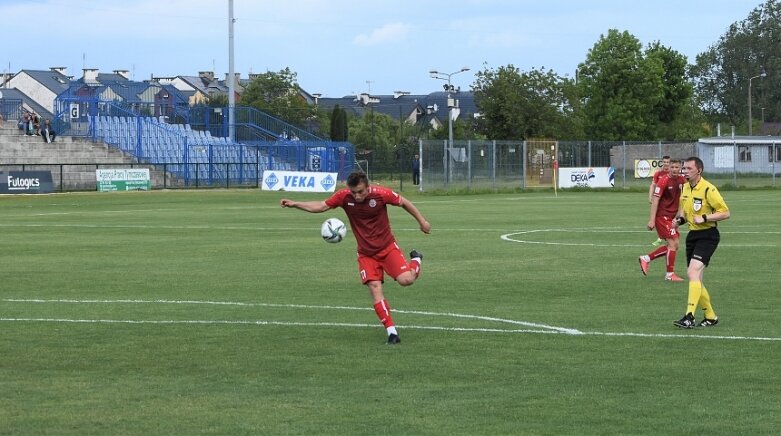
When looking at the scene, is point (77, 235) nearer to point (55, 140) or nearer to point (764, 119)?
point (55, 140)

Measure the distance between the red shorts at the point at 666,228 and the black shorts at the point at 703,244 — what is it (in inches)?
241

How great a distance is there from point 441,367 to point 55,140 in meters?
61.5

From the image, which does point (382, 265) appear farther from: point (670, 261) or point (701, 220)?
point (670, 261)

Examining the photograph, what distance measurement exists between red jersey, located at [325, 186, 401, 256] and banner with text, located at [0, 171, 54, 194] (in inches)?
1825

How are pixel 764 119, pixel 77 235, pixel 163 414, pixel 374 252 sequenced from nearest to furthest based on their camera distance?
1. pixel 163 414
2. pixel 374 252
3. pixel 77 235
4. pixel 764 119

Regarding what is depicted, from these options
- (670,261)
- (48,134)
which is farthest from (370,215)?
(48,134)

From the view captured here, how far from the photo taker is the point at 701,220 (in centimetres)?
1468

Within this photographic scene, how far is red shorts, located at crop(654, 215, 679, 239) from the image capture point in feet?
69.1

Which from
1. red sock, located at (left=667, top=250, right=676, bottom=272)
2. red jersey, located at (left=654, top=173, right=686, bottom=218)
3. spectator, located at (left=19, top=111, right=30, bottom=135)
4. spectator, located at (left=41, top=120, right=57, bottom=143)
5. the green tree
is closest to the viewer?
red sock, located at (left=667, top=250, right=676, bottom=272)

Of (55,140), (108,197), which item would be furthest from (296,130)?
(108,197)

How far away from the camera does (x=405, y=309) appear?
16.5 m

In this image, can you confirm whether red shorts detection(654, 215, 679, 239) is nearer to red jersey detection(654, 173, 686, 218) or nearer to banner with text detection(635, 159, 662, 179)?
red jersey detection(654, 173, 686, 218)

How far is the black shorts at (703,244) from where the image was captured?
14.6 m

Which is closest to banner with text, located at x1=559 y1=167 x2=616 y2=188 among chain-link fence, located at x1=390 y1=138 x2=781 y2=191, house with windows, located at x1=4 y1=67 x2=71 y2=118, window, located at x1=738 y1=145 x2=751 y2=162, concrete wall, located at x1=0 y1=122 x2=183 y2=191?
chain-link fence, located at x1=390 y1=138 x2=781 y2=191
